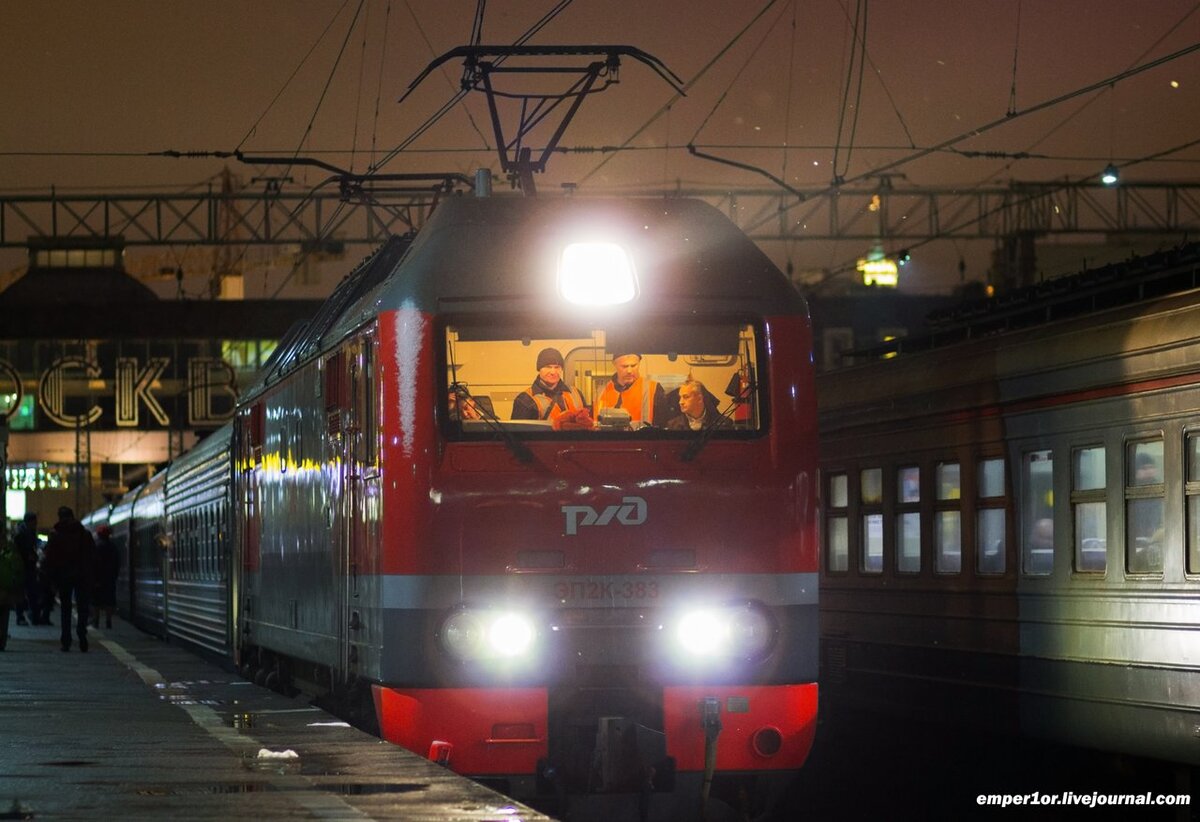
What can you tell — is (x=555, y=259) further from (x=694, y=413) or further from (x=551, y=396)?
(x=694, y=413)

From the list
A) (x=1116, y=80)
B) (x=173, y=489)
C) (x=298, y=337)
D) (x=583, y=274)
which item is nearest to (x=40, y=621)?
(x=173, y=489)

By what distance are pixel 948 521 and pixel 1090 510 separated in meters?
2.20

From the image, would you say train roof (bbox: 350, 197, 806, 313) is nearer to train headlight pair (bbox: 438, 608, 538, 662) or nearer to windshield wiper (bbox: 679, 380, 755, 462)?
windshield wiper (bbox: 679, 380, 755, 462)

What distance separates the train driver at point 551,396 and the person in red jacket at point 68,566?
15.3 m

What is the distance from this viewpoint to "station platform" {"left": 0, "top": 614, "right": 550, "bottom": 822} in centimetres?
872

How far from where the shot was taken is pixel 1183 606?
1202cm

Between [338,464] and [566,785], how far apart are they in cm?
258

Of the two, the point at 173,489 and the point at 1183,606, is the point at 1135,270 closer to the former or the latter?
the point at 1183,606

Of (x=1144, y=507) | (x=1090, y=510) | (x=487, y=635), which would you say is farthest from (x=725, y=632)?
(x=1090, y=510)

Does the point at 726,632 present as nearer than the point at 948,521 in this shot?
Yes

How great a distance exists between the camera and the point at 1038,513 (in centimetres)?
1404

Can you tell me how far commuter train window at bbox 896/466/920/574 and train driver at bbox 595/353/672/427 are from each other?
5507mm

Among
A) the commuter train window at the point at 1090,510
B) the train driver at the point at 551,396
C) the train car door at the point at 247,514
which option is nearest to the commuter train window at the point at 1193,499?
the commuter train window at the point at 1090,510

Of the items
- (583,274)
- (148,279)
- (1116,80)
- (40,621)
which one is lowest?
(40,621)
